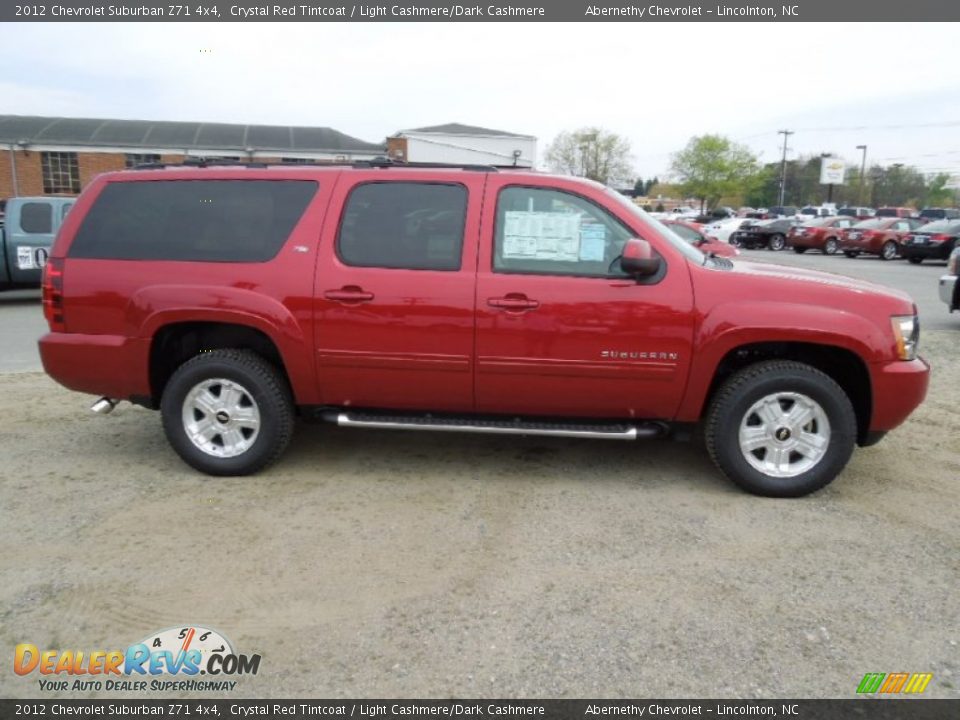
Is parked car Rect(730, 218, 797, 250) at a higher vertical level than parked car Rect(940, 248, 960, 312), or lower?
higher

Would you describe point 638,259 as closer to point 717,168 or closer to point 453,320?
point 453,320

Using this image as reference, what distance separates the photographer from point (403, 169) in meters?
4.47

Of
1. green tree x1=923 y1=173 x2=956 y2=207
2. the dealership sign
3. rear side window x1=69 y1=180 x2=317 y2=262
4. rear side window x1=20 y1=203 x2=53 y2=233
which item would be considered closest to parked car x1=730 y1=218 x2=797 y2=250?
rear side window x1=20 y1=203 x2=53 y2=233

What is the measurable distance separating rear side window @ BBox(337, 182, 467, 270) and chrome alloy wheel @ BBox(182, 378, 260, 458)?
108cm

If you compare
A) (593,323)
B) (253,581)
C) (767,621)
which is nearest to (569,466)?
(593,323)

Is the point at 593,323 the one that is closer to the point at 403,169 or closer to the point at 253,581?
the point at 403,169

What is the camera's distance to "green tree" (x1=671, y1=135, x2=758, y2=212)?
82938 mm

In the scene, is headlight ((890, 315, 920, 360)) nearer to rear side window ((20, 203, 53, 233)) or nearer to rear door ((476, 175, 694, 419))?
rear door ((476, 175, 694, 419))

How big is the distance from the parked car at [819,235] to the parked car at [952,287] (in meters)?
17.3

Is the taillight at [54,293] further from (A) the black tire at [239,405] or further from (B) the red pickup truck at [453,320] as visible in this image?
(A) the black tire at [239,405]

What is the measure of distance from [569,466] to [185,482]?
238 centimetres

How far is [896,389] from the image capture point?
4.08 m

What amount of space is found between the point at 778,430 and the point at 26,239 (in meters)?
11.4
